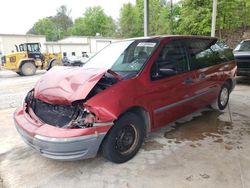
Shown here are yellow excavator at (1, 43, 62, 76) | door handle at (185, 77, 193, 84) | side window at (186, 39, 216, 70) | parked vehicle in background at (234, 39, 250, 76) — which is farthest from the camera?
yellow excavator at (1, 43, 62, 76)

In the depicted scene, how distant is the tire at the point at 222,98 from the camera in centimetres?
507

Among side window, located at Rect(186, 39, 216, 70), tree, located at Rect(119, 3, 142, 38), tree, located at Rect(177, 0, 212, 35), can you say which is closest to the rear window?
side window, located at Rect(186, 39, 216, 70)

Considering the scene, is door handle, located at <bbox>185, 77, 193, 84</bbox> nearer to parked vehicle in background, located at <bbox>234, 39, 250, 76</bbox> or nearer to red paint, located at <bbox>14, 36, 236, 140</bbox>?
red paint, located at <bbox>14, 36, 236, 140</bbox>

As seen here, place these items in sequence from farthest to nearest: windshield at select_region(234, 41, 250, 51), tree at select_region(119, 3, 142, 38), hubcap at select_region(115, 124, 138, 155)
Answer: tree at select_region(119, 3, 142, 38)
windshield at select_region(234, 41, 250, 51)
hubcap at select_region(115, 124, 138, 155)

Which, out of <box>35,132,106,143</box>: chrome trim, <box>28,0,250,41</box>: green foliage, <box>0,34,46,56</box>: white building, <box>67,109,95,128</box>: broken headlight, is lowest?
<box>35,132,106,143</box>: chrome trim

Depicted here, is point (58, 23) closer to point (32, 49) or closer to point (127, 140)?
point (32, 49)

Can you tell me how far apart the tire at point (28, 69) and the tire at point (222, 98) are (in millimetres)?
13363

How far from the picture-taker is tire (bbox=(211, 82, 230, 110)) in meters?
5.07

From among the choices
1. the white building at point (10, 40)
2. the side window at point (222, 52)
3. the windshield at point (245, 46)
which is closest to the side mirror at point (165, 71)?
the side window at point (222, 52)

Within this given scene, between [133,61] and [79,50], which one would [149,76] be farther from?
[79,50]

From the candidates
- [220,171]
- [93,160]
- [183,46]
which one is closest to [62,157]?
[93,160]

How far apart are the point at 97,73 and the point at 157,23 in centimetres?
3172

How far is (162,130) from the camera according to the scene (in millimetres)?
4098

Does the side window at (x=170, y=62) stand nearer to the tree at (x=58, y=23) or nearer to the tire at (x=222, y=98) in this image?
the tire at (x=222, y=98)
